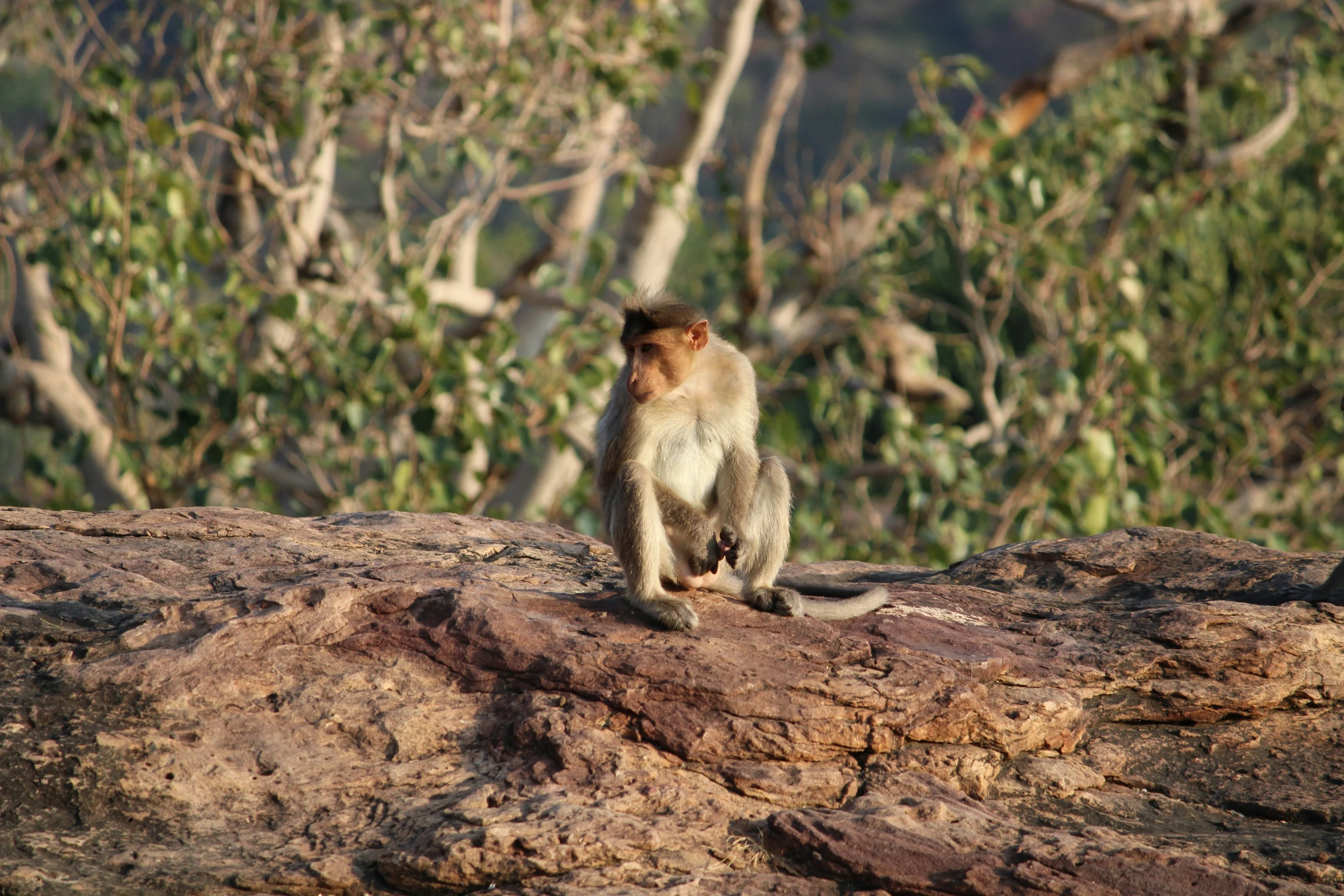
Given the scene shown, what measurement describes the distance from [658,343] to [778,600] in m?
0.97

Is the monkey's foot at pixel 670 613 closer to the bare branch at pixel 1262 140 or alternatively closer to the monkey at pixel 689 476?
the monkey at pixel 689 476

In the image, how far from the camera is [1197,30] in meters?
9.06

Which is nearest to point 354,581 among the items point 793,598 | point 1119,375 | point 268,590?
point 268,590

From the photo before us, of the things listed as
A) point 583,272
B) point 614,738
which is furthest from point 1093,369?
point 614,738

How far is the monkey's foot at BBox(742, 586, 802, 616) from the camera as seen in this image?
13.7 ft

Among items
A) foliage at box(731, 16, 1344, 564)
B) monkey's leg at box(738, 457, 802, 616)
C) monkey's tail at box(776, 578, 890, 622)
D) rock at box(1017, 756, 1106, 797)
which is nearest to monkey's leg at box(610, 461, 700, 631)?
monkey's leg at box(738, 457, 802, 616)

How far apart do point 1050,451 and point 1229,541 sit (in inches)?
104

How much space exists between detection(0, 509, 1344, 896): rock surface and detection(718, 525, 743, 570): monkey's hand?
0.57 feet

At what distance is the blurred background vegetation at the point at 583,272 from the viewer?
288 inches

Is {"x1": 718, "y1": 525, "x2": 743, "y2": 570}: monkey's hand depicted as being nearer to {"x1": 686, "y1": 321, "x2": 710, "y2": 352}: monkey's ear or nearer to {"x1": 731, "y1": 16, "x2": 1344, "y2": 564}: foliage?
{"x1": 686, "y1": 321, "x2": 710, "y2": 352}: monkey's ear

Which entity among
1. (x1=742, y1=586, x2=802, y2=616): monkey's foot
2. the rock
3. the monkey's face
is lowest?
the rock

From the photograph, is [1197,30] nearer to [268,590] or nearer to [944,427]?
[944,427]

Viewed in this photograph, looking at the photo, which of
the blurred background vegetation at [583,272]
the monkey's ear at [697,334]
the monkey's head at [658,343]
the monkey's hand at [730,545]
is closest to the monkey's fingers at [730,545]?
the monkey's hand at [730,545]

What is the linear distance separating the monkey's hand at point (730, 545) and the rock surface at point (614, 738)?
0.17 metres
